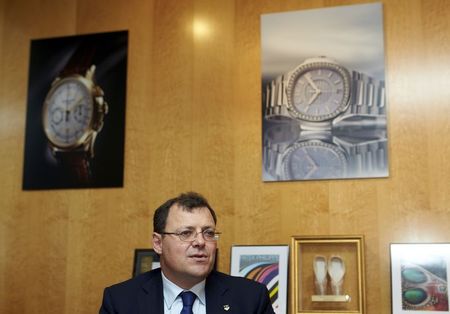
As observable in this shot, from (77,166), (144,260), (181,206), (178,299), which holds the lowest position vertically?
(178,299)

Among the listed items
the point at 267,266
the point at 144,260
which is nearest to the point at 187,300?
the point at 267,266

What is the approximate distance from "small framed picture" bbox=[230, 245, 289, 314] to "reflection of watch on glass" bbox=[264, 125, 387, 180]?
440 millimetres

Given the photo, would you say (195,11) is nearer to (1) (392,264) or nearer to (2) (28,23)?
(2) (28,23)

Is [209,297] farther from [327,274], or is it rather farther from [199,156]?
[199,156]

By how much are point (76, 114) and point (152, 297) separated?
1.91 meters

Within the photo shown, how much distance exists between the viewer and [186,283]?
9.97 ft

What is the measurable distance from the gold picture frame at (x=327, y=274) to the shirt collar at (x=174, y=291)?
35.4 inches

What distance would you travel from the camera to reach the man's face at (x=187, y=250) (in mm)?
2971

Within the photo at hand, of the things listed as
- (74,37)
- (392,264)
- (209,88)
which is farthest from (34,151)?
(392,264)

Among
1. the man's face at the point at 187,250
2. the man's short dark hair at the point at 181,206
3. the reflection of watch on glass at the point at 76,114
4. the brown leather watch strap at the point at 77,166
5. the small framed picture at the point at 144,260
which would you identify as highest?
the reflection of watch on glass at the point at 76,114

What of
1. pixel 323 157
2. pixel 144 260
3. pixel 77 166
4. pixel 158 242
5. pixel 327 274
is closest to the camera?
pixel 158 242

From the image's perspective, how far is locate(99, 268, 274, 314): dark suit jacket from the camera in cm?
300

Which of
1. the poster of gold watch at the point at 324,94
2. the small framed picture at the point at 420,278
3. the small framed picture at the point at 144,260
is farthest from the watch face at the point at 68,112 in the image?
the small framed picture at the point at 420,278

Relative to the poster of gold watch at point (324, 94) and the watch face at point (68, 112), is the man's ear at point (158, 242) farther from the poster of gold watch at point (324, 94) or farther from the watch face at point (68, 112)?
the watch face at point (68, 112)
